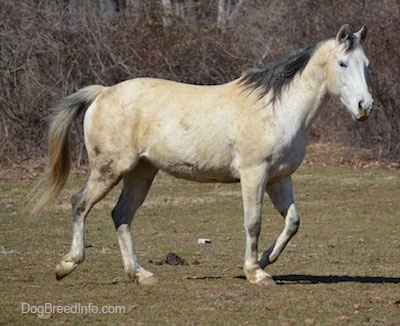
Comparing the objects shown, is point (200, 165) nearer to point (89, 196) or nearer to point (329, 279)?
point (89, 196)

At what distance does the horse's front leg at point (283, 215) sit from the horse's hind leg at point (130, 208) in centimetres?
107

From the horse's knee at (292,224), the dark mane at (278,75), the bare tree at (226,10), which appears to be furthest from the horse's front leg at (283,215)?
the bare tree at (226,10)

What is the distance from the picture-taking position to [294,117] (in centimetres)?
958

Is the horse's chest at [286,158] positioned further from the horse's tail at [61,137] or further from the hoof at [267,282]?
the horse's tail at [61,137]

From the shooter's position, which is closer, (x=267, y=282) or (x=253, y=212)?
(x=267, y=282)

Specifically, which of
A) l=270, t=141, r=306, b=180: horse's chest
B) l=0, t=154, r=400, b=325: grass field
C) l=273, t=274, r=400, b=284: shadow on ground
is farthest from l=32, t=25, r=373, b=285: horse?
l=0, t=154, r=400, b=325: grass field

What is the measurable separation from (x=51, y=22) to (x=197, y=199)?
6.65m

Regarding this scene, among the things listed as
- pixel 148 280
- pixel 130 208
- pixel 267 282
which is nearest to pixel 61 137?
pixel 130 208

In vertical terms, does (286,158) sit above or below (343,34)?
below

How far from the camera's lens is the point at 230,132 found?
31.7 feet

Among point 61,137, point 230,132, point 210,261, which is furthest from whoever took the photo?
point 210,261

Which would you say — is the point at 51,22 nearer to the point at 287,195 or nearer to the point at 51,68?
the point at 51,68

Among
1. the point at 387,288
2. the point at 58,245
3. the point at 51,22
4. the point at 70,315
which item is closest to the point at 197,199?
the point at 58,245

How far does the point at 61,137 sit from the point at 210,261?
2.07m
